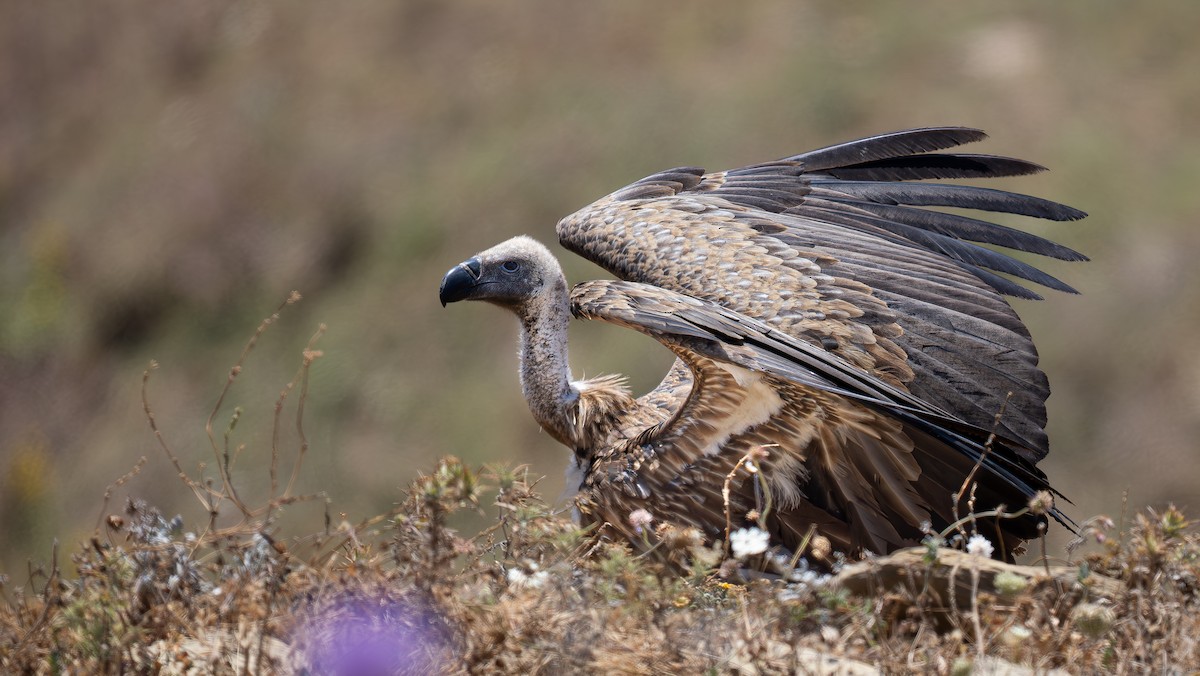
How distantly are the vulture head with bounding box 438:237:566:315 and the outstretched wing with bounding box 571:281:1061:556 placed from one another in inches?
44.4

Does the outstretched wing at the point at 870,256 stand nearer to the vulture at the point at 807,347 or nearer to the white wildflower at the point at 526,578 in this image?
the vulture at the point at 807,347

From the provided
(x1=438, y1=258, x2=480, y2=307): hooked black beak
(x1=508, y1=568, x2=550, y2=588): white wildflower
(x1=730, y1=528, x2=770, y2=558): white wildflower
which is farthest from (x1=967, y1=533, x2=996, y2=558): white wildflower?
(x1=438, y1=258, x2=480, y2=307): hooked black beak

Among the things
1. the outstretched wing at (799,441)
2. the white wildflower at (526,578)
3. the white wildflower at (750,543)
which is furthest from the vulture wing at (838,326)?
the white wildflower at (526,578)

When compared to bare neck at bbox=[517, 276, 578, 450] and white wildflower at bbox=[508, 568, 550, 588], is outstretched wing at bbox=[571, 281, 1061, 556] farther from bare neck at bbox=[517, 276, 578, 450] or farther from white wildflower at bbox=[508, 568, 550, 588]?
white wildflower at bbox=[508, 568, 550, 588]

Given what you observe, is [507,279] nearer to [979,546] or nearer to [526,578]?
[526,578]

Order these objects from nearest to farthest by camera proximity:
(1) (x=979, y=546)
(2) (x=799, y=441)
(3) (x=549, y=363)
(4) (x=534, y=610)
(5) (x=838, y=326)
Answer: (4) (x=534, y=610), (1) (x=979, y=546), (2) (x=799, y=441), (5) (x=838, y=326), (3) (x=549, y=363)

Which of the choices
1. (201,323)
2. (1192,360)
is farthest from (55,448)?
(1192,360)

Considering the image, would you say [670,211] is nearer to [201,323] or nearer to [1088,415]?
[1088,415]

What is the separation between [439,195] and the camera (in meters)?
26.5

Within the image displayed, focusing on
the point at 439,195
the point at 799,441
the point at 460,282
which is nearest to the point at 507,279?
the point at 460,282

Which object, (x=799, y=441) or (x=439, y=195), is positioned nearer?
(x=799, y=441)

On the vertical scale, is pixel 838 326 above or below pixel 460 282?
below

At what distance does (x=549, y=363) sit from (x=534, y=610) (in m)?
2.53

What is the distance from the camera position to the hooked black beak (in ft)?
20.7
